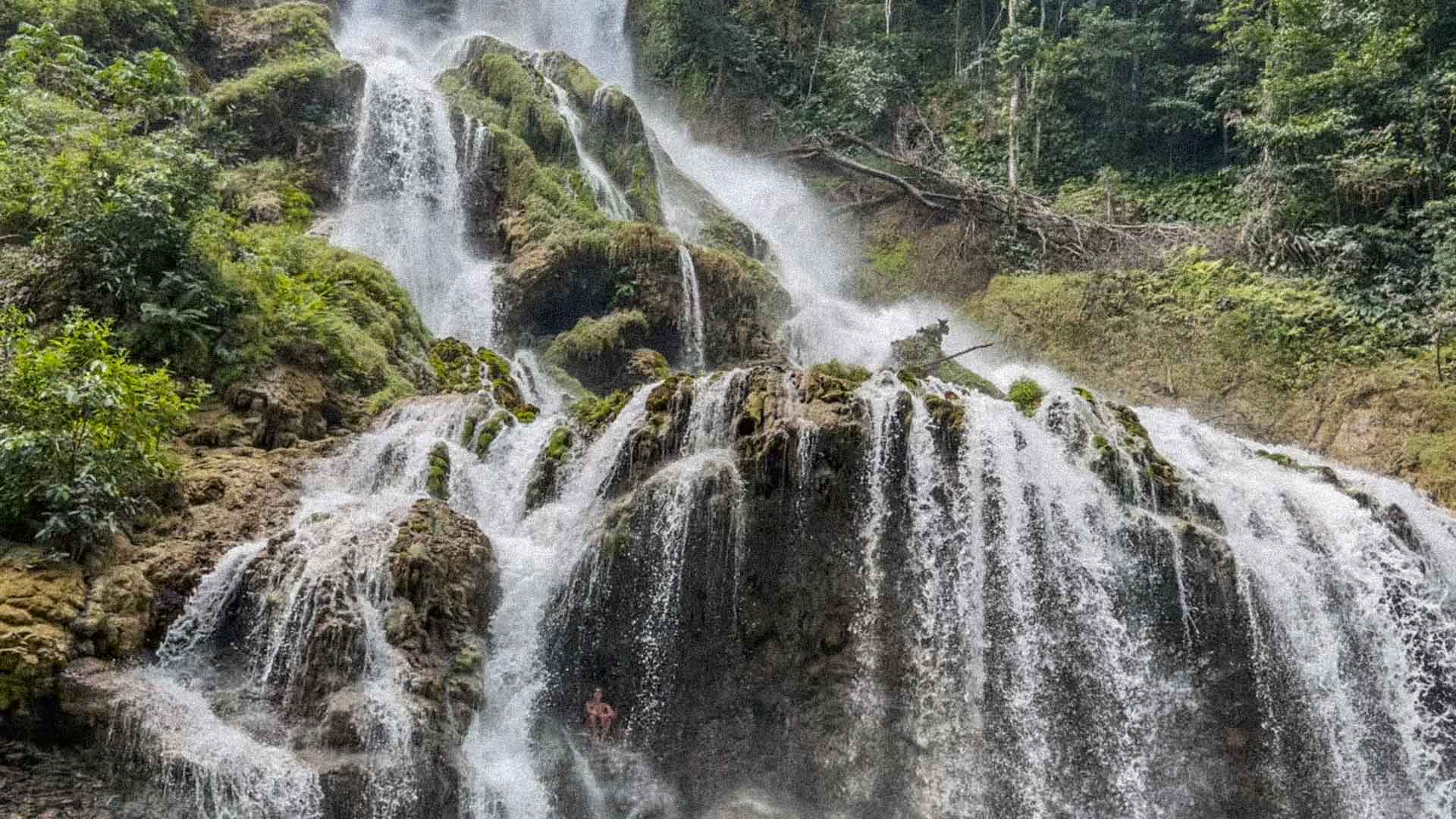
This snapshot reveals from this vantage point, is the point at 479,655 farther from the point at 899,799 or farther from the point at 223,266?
the point at 223,266

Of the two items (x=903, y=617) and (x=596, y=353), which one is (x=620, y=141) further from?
(x=903, y=617)

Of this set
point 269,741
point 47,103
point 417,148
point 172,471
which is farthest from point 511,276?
point 269,741

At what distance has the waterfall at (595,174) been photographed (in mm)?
22891

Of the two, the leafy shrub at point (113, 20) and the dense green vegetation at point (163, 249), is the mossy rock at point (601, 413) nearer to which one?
the dense green vegetation at point (163, 249)

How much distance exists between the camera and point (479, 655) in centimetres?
994

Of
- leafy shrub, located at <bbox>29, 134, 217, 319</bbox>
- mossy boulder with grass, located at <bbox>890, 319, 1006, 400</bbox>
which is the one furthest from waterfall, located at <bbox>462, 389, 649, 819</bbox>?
mossy boulder with grass, located at <bbox>890, 319, 1006, 400</bbox>

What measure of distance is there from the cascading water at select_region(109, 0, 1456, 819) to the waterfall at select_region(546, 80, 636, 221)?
1163cm

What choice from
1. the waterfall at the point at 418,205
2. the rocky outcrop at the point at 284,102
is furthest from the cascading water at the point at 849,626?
the rocky outcrop at the point at 284,102

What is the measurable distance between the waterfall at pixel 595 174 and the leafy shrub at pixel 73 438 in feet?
44.5

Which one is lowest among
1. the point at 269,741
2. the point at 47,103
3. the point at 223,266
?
the point at 269,741

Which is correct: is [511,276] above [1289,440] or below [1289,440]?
above

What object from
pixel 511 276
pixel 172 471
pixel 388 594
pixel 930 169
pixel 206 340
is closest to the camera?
pixel 388 594

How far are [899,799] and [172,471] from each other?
8.62 metres

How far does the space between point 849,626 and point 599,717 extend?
2929 millimetres
